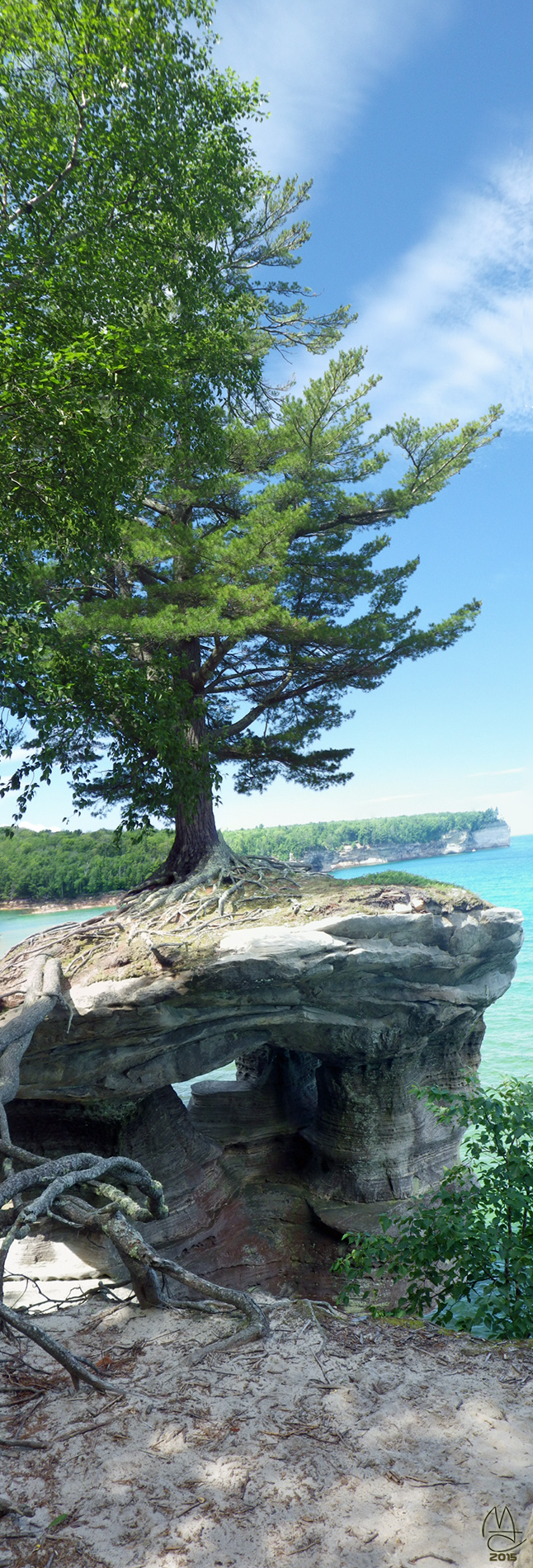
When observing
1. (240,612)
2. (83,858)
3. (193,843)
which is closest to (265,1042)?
(193,843)

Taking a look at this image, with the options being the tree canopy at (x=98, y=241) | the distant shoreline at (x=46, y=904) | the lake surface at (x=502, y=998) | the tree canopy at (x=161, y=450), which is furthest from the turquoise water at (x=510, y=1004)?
the distant shoreline at (x=46, y=904)

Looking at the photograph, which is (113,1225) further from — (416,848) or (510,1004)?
(416,848)

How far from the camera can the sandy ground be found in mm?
2199

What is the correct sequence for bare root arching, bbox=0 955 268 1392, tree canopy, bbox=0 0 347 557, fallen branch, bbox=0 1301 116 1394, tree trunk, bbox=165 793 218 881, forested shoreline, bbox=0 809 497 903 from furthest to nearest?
forested shoreline, bbox=0 809 497 903 < tree trunk, bbox=165 793 218 881 < tree canopy, bbox=0 0 347 557 < bare root arching, bbox=0 955 268 1392 < fallen branch, bbox=0 1301 116 1394

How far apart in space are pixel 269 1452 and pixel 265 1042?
848 cm

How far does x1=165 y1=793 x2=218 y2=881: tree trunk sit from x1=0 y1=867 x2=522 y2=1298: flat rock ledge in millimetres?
768

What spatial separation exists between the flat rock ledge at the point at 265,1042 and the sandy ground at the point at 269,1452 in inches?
215

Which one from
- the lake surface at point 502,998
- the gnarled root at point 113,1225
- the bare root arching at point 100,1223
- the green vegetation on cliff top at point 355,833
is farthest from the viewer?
the green vegetation on cliff top at point 355,833

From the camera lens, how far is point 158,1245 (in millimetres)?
9273

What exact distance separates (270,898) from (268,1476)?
8407mm

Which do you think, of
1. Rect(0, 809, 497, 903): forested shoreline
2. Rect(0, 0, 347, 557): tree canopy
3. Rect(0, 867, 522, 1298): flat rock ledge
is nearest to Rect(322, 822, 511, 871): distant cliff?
Rect(0, 809, 497, 903): forested shoreline

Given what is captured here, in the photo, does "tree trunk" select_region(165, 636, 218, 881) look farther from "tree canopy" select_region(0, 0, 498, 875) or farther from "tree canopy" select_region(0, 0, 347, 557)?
"tree canopy" select_region(0, 0, 347, 557)

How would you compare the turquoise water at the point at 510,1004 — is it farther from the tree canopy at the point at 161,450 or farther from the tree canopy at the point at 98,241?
the tree canopy at the point at 98,241

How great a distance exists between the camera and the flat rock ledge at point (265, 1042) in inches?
352
